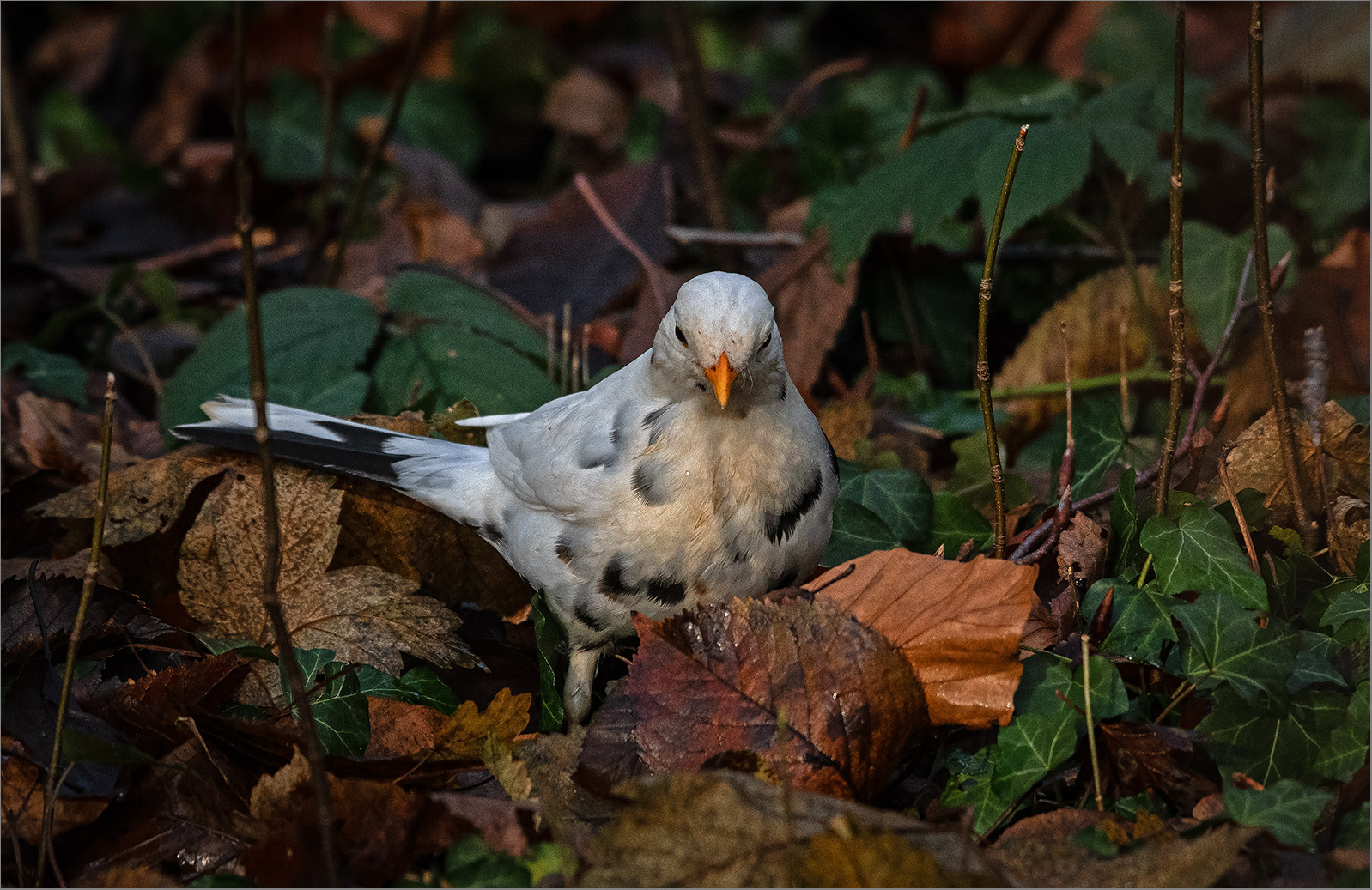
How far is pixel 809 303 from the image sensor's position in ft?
13.7

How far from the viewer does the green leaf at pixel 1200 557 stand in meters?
2.49

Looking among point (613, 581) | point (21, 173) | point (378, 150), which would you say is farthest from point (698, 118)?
point (21, 173)

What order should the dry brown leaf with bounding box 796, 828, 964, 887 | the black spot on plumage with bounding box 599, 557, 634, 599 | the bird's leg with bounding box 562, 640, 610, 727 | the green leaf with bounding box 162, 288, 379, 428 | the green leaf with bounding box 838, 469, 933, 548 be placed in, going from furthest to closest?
the green leaf with bounding box 162, 288, 379, 428 < the green leaf with bounding box 838, 469, 933, 548 < the bird's leg with bounding box 562, 640, 610, 727 < the black spot on plumage with bounding box 599, 557, 634, 599 < the dry brown leaf with bounding box 796, 828, 964, 887

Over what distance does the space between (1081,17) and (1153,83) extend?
8.85 ft

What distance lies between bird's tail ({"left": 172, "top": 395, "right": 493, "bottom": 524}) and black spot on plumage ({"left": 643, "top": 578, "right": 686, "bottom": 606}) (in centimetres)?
65

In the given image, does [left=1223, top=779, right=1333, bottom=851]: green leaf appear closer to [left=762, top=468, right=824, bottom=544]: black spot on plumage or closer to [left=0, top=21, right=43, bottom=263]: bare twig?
[left=762, top=468, right=824, bottom=544]: black spot on plumage

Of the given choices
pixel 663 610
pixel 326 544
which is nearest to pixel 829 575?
pixel 663 610

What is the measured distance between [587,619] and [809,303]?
1.76 m

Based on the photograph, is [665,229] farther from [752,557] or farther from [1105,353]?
[752,557]

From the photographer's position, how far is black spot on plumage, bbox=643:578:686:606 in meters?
2.65

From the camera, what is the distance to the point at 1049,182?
11.6ft

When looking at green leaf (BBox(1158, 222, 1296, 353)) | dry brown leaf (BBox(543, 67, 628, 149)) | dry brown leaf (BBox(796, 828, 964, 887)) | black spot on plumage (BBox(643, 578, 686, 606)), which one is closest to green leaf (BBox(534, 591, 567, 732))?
black spot on plumage (BBox(643, 578, 686, 606))

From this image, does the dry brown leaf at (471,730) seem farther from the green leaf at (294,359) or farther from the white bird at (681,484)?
the green leaf at (294,359)

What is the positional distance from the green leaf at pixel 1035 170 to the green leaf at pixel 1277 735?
1598 millimetres
